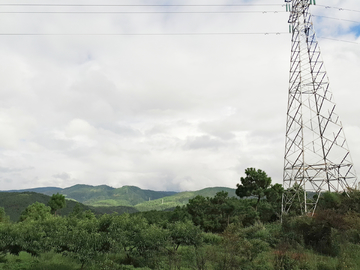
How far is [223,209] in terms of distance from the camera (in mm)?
37906

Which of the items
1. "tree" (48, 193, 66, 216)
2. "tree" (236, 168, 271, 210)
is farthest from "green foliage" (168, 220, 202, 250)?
"tree" (48, 193, 66, 216)

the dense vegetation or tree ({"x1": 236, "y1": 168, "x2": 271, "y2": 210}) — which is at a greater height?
tree ({"x1": 236, "y1": 168, "x2": 271, "y2": 210})

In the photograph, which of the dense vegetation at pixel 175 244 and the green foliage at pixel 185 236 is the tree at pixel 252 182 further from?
the green foliage at pixel 185 236

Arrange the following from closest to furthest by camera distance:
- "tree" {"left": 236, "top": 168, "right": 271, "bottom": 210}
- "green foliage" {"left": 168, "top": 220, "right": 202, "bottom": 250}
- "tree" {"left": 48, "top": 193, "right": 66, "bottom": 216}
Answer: "green foliage" {"left": 168, "top": 220, "right": 202, "bottom": 250} < "tree" {"left": 236, "top": 168, "right": 271, "bottom": 210} < "tree" {"left": 48, "top": 193, "right": 66, "bottom": 216}

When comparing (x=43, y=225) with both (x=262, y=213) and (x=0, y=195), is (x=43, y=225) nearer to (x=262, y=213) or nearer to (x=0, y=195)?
(x=262, y=213)

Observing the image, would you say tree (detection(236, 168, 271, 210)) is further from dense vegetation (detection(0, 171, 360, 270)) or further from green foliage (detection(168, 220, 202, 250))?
green foliage (detection(168, 220, 202, 250))

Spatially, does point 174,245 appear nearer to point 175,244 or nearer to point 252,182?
point 175,244

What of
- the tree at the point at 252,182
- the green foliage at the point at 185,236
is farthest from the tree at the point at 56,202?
the green foliage at the point at 185,236

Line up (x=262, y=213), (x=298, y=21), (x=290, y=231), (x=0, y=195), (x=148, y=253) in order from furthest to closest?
1. (x=0, y=195)
2. (x=262, y=213)
3. (x=298, y=21)
4. (x=290, y=231)
5. (x=148, y=253)

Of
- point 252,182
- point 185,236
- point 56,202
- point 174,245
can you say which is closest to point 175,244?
point 174,245

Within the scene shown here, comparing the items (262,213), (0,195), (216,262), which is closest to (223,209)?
(262,213)

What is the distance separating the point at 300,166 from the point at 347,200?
4.63 m

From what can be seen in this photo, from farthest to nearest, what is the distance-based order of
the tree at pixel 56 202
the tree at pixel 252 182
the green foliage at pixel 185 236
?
the tree at pixel 56 202 → the tree at pixel 252 182 → the green foliage at pixel 185 236

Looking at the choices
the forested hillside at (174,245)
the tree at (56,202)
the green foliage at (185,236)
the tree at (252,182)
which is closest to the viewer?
the forested hillside at (174,245)
